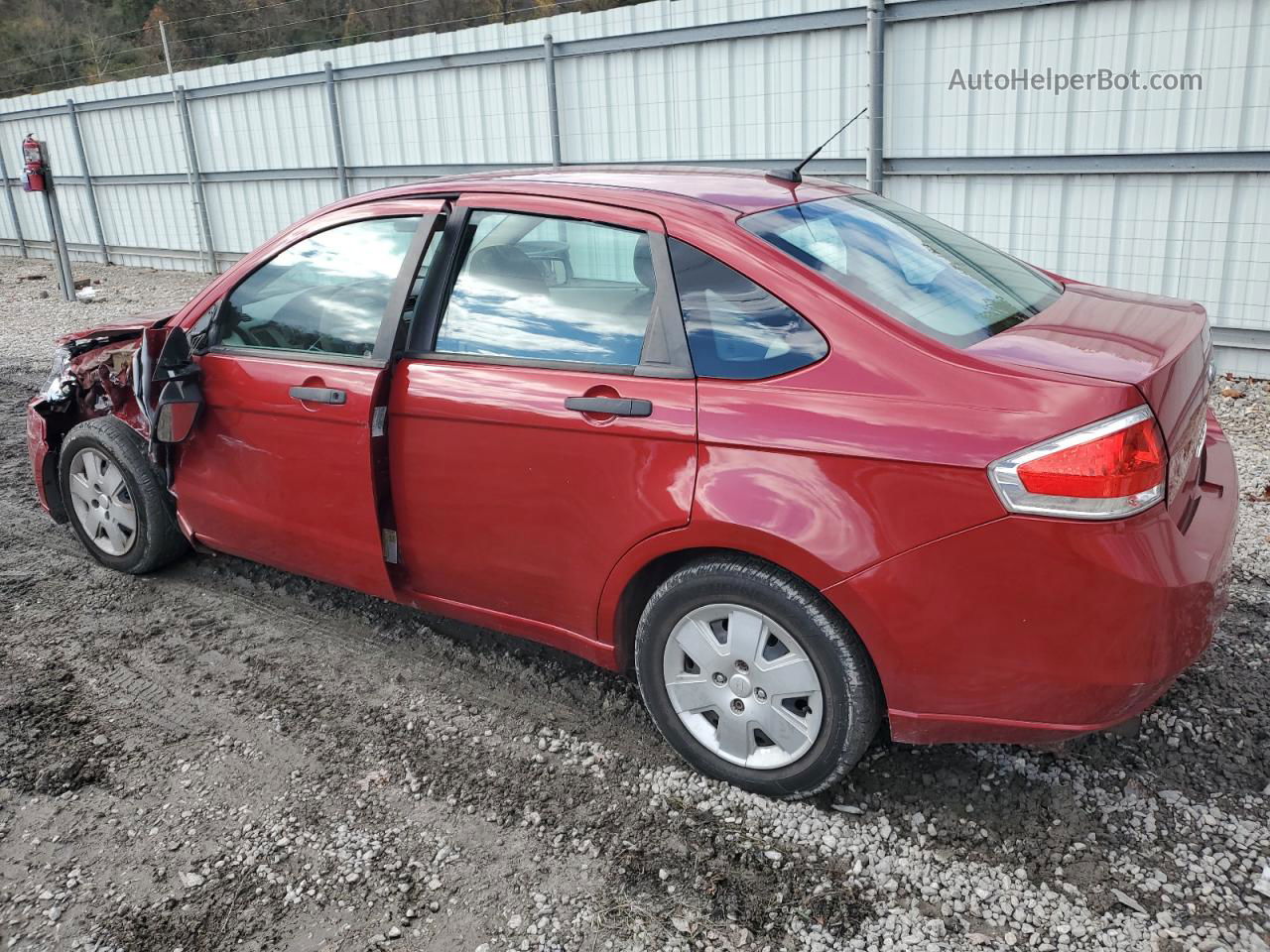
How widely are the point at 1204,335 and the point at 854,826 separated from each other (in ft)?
5.54

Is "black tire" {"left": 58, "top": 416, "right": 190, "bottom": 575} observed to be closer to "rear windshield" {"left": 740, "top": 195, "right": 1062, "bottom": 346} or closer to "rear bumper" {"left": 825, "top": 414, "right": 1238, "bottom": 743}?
"rear windshield" {"left": 740, "top": 195, "right": 1062, "bottom": 346}

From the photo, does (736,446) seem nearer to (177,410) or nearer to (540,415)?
(540,415)

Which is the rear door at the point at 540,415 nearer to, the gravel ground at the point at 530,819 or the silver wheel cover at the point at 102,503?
the gravel ground at the point at 530,819

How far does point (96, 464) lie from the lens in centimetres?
422

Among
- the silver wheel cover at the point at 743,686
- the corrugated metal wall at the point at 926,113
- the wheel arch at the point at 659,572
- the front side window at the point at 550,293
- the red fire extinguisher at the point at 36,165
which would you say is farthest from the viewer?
the red fire extinguisher at the point at 36,165

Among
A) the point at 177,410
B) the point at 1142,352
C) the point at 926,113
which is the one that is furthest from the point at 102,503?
the point at 926,113

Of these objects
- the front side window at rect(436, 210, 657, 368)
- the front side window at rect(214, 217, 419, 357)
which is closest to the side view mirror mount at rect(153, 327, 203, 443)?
the front side window at rect(214, 217, 419, 357)

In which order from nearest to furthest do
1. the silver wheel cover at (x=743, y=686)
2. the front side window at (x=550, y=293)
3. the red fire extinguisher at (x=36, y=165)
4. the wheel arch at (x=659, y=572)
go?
the wheel arch at (x=659, y=572), the silver wheel cover at (x=743, y=686), the front side window at (x=550, y=293), the red fire extinguisher at (x=36, y=165)

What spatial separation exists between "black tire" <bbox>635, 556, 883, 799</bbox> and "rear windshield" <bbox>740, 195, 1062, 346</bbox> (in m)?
0.76

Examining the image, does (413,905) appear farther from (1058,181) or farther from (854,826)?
(1058,181)

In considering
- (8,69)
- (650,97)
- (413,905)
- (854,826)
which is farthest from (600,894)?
(8,69)

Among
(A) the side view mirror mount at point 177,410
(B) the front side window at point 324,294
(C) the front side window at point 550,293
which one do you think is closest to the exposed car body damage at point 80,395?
(A) the side view mirror mount at point 177,410

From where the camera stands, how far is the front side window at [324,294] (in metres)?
3.25

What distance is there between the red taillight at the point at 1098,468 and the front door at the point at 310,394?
6.45 ft
